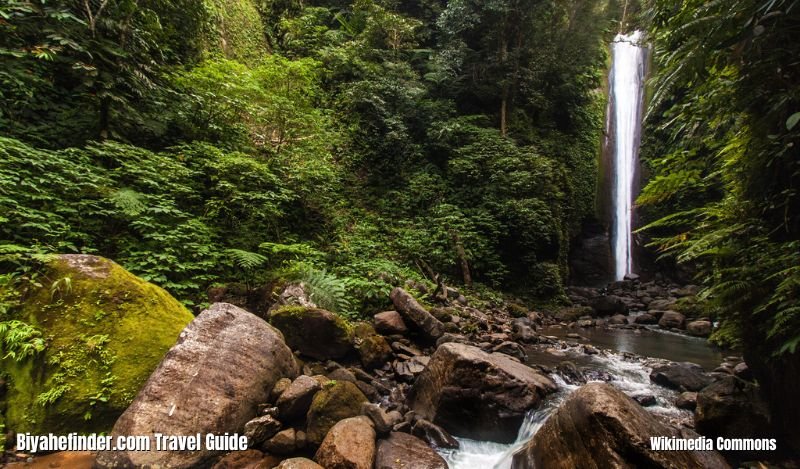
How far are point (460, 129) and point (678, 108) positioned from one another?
30.8ft

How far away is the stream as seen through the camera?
12.7 ft

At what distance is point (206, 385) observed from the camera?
320cm

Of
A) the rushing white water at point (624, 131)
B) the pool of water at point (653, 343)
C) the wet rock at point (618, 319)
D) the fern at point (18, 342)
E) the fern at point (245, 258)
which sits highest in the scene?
the rushing white water at point (624, 131)

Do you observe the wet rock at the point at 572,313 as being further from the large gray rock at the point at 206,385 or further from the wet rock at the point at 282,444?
the wet rock at the point at 282,444

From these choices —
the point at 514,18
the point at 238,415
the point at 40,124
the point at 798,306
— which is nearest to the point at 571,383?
the point at 798,306

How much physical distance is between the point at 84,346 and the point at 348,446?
2609 millimetres

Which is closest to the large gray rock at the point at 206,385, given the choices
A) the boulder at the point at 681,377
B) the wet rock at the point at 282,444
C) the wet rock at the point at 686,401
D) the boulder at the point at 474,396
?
the wet rock at the point at 282,444

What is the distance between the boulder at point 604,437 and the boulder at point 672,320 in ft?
27.4

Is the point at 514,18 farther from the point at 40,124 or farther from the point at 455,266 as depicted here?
the point at 40,124

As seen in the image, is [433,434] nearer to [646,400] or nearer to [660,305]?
[646,400]

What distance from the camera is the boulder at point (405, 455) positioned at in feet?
10.7

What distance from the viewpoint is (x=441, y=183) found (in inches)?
477

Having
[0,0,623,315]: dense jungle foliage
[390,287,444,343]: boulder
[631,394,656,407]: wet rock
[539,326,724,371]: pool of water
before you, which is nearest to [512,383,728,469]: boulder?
[631,394,656,407]: wet rock

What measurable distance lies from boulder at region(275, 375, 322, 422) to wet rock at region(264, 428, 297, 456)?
0.73 ft
